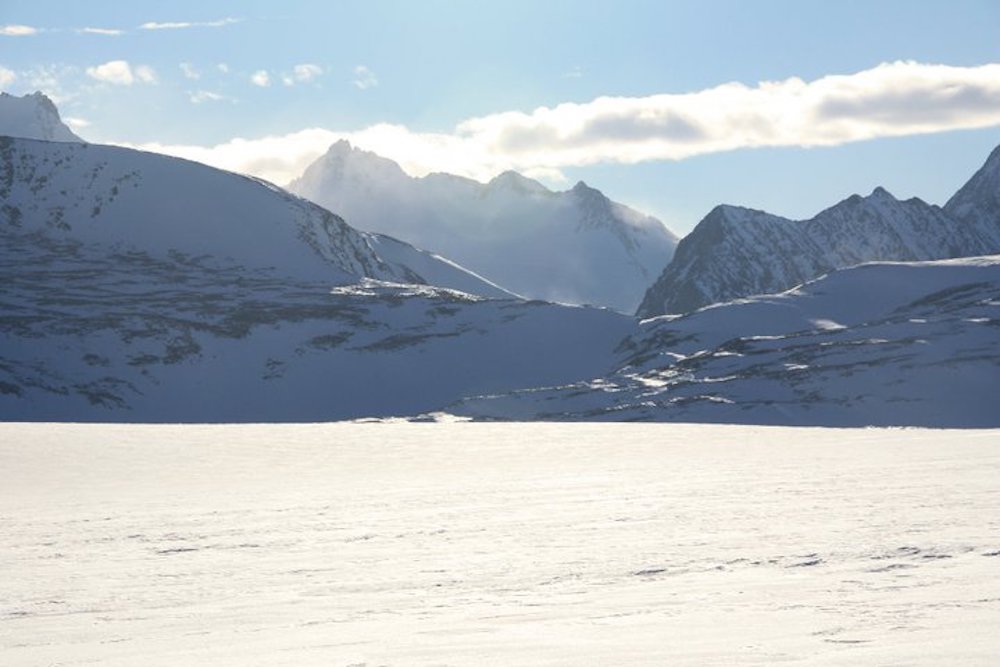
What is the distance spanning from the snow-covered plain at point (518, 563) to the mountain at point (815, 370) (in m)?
61.8

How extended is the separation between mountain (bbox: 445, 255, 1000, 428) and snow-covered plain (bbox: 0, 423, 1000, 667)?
61805mm

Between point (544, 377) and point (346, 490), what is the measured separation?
115m

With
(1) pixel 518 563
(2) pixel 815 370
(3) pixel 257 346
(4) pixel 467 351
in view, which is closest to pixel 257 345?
(3) pixel 257 346

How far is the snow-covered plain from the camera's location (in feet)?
37.4

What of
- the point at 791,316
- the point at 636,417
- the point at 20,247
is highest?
the point at 20,247

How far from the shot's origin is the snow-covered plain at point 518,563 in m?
11.4

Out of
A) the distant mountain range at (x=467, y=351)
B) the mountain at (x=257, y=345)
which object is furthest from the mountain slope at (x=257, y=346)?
the distant mountain range at (x=467, y=351)

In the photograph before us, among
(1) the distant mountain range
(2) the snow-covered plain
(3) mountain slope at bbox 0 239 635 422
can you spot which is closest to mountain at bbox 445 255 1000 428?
(1) the distant mountain range

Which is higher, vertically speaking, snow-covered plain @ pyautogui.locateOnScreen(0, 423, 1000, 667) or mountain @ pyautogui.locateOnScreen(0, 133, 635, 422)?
mountain @ pyautogui.locateOnScreen(0, 133, 635, 422)

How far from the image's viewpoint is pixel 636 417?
100375 mm

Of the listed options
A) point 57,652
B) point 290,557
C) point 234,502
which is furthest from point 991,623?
point 234,502

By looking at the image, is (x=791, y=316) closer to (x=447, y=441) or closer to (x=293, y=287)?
(x=293, y=287)

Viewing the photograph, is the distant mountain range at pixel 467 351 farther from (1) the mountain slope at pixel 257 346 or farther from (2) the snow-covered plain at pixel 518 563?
(2) the snow-covered plain at pixel 518 563

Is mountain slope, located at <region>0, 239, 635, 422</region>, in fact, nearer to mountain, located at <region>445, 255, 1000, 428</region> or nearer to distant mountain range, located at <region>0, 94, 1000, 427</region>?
distant mountain range, located at <region>0, 94, 1000, 427</region>
